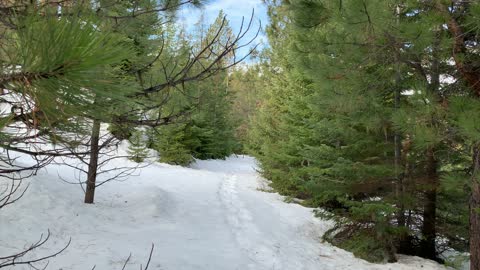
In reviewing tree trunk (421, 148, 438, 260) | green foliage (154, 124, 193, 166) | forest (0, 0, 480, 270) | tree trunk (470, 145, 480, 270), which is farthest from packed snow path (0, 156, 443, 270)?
green foliage (154, 124, 193, 166)

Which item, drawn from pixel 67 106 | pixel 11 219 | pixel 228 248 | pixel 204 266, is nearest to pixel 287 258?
pixel 228 248

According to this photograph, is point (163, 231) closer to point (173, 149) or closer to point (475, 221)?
point (475, 221)

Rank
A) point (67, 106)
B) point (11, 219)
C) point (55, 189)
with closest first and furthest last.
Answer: point (67, 106) → point (11, 219) → point (55, 189)

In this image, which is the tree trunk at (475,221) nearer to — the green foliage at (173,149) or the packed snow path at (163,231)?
the packed snow path at (163,231)

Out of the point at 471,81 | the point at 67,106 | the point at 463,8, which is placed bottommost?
the point at 67,106

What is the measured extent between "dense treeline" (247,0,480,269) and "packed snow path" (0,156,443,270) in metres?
0.91

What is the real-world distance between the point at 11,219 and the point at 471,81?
21.7 ft

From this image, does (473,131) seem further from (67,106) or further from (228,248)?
(228,248)

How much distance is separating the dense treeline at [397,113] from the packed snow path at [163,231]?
3.00 feet

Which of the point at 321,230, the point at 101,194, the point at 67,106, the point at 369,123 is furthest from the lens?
the point at 321,230

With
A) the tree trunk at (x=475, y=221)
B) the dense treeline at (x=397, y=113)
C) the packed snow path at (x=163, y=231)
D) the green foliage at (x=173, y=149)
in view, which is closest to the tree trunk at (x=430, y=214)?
the dense treeline at (x=397, y=113)

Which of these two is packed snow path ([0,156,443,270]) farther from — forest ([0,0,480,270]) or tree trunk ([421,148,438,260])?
tree trunk ([421,148,438,260])

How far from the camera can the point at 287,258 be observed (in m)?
6.08

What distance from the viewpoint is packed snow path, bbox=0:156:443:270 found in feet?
16.6
